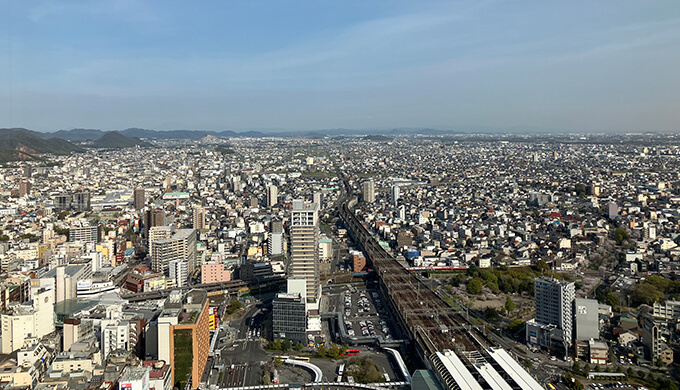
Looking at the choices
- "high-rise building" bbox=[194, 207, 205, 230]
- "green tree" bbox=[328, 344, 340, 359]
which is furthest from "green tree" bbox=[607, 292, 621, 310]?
"high-rise building" bbox=[194, 207, 205, 230]

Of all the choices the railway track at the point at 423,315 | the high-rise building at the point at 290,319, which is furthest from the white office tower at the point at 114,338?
the railway track at the point at 423,315

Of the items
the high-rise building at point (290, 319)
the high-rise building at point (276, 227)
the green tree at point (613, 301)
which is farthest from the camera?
the high-rise building at point (276, 227)

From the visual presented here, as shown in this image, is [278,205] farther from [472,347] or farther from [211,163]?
[211,163]

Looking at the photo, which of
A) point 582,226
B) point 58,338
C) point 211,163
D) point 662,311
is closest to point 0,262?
point 58,338

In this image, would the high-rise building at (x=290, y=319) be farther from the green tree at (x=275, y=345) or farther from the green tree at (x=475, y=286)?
the green tree at (x=475, y=286)

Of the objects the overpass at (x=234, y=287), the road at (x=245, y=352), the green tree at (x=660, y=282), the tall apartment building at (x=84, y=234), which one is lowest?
the road at (x=245, y=352)

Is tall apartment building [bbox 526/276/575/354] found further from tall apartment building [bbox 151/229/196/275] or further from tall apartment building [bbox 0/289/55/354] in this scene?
tall apartment building [bbox 151/229/196/275]
